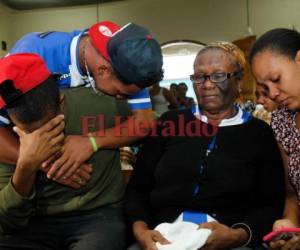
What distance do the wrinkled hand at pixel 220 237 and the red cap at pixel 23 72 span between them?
0.80 metres

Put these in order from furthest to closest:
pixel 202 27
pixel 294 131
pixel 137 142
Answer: pixel 202 27 → pixel 137 142 → pixel 294 131

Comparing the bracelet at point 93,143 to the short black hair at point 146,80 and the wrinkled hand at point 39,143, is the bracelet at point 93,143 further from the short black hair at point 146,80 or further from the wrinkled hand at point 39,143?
the short black hair at point 146,80

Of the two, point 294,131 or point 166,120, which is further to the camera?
point 166,120

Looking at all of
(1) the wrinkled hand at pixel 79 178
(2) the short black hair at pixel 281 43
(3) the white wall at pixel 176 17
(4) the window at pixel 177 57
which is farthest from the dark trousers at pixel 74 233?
(3) the white wall at pixel 176 17

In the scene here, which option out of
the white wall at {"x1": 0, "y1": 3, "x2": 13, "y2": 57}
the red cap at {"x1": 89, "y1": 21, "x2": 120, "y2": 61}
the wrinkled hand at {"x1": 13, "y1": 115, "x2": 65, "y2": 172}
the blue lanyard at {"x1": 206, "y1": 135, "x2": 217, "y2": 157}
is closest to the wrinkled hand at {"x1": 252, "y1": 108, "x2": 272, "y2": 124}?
the blue lanyard at {"x1": 206, "y1": 135, "x2": 217, "y2": 157}

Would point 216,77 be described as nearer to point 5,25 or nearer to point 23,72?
point 23,72

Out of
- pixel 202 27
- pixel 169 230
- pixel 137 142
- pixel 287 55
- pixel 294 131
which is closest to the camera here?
pixel 287 55

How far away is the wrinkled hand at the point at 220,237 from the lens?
1427 millimetres

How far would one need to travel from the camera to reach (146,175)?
1722 mm

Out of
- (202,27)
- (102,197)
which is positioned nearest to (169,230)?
(102,197)

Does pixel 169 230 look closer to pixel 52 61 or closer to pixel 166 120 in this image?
pixel 166 120

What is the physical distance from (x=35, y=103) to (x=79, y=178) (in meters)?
0.35

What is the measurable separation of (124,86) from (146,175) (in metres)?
0.42

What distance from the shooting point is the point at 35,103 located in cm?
135
